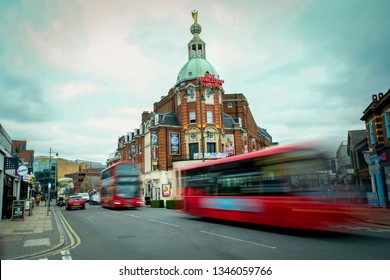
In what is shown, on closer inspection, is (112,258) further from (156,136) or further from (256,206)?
(156,136)

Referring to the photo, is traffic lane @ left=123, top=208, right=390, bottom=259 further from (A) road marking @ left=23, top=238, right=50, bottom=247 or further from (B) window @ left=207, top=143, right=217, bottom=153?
(B) window @ left=207, top=143, right=217, bottom=153

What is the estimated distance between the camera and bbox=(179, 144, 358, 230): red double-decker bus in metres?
10.3

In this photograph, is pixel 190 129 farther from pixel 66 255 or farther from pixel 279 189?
pixel 66 255

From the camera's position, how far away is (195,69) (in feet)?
154

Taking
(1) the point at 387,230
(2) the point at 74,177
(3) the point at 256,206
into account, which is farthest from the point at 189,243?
(2) the point at 74,177

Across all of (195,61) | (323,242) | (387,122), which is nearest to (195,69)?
(195,61)

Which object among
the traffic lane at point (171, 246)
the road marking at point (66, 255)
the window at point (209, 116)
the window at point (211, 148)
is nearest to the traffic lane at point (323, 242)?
the traffic lane at point (171, 246)

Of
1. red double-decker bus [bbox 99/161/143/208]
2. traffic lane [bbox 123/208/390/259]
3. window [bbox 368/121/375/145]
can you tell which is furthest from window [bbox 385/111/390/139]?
red double-decker bus [bbox 99/161/143/208]

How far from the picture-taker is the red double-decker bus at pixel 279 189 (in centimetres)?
1027

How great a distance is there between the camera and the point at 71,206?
109ft

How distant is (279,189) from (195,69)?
3765 centimetres

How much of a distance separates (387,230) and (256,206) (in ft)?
17.3

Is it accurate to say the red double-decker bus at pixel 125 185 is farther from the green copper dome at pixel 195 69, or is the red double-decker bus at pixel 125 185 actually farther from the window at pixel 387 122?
A: the green copper dome at pixel 195 69

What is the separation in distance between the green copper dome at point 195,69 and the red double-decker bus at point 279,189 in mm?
32977
